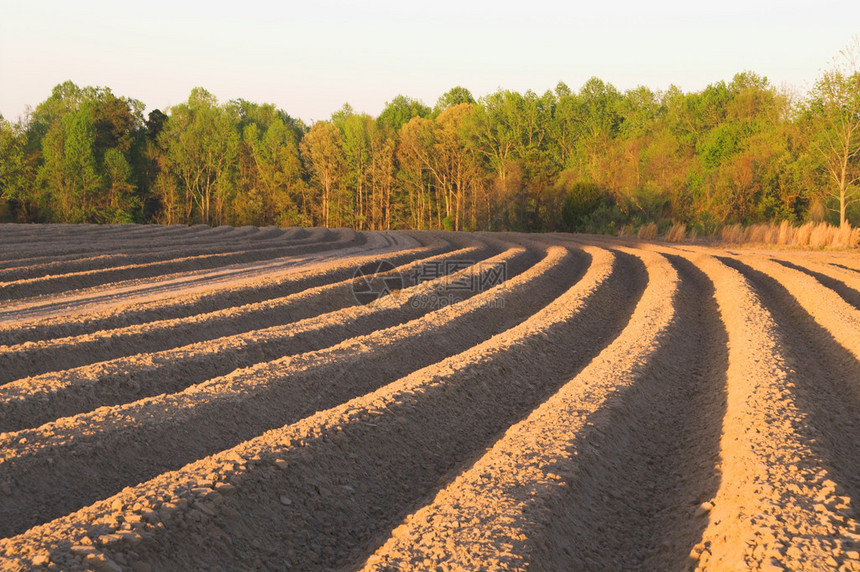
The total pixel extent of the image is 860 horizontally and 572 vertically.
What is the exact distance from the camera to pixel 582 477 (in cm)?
444

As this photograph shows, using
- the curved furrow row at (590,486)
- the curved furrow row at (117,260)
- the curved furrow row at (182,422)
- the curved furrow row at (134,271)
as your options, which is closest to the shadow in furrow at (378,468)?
the curved furrow row at (590,486)

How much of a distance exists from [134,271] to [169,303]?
5291 mm

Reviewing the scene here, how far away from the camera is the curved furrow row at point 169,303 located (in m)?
8.58

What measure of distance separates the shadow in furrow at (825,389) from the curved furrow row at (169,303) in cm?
828

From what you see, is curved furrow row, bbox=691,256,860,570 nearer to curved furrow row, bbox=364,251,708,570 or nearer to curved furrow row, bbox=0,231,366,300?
curved furrow row, bbox=364,251,708,570

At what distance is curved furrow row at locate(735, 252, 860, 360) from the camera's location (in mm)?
7848

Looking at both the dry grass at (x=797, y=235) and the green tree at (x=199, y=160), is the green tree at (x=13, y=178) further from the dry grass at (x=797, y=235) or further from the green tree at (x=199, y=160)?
the dry grass at (x=797, y=235)

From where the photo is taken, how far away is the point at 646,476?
15.8ft

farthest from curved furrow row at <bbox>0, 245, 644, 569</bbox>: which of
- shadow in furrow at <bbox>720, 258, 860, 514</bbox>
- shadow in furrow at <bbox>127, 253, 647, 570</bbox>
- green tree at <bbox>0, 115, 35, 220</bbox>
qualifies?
green tree at <bbox>0, 115, 35, 220</bbox>

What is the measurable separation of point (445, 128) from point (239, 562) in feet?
168

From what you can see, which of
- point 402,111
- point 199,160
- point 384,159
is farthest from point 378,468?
point 402,111

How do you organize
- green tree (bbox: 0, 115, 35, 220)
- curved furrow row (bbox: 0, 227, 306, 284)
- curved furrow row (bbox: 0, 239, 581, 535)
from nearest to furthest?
curved furrow row (bbox: 0, 239, 581, 535)
curved furrow row (bbox: 0, 227, 306, 284)
green tree (bbox: 0, 115, 35, 220)

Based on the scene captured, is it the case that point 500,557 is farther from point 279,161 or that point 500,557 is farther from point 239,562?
point 279,161

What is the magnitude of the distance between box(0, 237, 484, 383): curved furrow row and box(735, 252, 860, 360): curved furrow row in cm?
741
